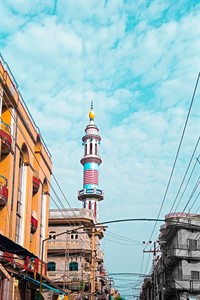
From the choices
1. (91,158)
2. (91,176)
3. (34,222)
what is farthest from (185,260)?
(34,222)

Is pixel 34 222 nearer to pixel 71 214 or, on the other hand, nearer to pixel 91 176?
pixel 71 214

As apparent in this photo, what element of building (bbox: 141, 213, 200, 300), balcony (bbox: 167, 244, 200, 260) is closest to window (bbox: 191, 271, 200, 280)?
building (bbox: 141, 213, 200, 300)

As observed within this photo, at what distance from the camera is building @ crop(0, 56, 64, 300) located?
24206mm

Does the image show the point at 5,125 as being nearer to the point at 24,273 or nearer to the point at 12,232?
the point at 12,232

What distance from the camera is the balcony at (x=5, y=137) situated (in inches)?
979

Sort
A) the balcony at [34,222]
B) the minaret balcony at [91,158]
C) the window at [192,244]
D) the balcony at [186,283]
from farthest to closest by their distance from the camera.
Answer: the minaret balcony at [91,158] < the window at [192,244] < the balcony at [186,283] < the balcony at [34,222]

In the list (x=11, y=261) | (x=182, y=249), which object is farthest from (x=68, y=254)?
(x=11, y=261)

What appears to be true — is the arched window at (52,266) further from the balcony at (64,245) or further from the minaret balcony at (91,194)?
the minaret balcony at (91,194)

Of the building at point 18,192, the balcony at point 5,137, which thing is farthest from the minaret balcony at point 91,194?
the balcony at point 5,137

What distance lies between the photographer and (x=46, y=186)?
38.2 m

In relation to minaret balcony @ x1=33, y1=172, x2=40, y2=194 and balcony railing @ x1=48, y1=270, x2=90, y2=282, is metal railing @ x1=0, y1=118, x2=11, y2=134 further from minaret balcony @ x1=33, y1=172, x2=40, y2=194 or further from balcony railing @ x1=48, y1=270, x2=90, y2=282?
balcony railing @ x1=48, y1=270, x2=90, y2=282

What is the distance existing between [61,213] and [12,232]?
30.9 meters

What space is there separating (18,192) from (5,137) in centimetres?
517

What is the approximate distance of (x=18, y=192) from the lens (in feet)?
95.2
